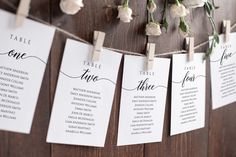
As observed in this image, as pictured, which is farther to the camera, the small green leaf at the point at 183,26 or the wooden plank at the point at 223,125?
the wooden plank at the point at 223,125

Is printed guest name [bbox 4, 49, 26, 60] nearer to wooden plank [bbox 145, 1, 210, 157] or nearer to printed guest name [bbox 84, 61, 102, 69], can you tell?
printed guest name [bbox 84, 61, 102, 69]

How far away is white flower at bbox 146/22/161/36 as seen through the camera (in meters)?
0.85

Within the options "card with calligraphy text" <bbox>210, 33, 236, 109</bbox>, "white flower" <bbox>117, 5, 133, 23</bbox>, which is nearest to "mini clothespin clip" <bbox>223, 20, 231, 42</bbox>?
"card with calligraphy text" <bbox>210, 33, 236, 109</bbox>

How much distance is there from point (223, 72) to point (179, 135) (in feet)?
0.86

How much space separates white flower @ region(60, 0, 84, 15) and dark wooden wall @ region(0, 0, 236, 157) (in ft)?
0.09

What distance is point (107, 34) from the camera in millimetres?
822

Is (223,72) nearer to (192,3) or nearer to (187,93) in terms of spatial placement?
(187,93)

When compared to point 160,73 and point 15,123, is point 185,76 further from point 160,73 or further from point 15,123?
point 15,123

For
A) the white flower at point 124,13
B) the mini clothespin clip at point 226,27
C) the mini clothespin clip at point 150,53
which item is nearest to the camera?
the white flower at point 124,13

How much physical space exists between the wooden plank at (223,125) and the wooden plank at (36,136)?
0.56m

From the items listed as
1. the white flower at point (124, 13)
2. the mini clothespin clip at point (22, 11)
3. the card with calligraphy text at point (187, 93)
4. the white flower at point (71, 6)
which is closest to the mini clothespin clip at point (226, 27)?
the card with calligraphy text at point (187, 93)

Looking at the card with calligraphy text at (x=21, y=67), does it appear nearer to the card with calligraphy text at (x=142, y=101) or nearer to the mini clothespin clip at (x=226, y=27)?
the card with calligraphy text at (x=142, y=101)

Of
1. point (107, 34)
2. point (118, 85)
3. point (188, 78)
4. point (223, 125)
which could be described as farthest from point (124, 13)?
point (223, 125)

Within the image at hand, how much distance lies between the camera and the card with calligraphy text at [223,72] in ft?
3.54
